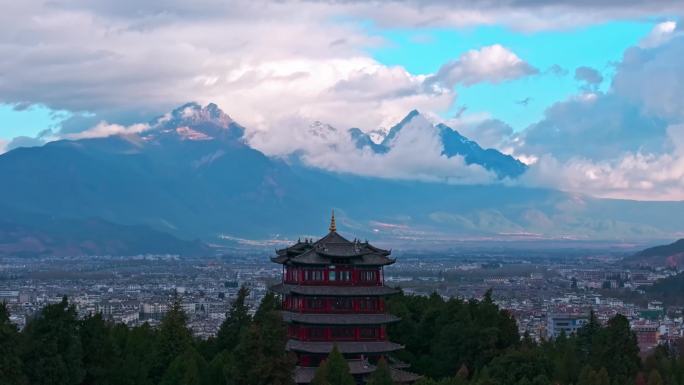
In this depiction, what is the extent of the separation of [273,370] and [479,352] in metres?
19.3

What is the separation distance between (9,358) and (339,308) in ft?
63.0

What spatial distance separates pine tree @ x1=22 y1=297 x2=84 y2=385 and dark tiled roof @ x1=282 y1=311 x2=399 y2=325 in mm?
12004

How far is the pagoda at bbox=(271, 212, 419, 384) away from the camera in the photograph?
74.0m

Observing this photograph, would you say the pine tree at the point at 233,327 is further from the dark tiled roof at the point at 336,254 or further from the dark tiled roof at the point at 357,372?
the dark tiled roof at the point at 357,372

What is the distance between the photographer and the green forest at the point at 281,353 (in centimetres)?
6619

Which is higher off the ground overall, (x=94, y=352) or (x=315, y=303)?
(x=315, y=303)

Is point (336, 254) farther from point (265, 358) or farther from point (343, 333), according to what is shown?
point (265, 358)

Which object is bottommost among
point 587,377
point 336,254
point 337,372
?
point 587,377

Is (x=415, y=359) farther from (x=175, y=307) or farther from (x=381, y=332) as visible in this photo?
(x=175, y=307)

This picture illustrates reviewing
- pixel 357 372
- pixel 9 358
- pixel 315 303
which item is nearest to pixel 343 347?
pixel 357 372

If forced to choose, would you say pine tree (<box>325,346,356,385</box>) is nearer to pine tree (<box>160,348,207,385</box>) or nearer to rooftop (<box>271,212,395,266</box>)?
pine tree (<box>160,348,207,385</box>)

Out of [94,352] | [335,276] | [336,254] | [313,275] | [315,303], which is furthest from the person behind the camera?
[313,275]

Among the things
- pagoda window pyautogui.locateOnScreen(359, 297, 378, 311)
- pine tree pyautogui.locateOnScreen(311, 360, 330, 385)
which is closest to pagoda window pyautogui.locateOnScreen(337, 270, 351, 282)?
pagoda window pyautogui.locateOnScreen(359, 297, 378, 311)

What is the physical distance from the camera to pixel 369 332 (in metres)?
75.2
